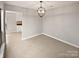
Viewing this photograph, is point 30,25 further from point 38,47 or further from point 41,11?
point 38,47

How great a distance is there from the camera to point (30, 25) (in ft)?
7.88

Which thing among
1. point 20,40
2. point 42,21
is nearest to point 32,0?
point 42,21

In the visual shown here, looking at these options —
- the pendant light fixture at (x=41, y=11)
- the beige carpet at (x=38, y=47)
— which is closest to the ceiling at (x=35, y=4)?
the pendant light fixture at (x=41, y=11)

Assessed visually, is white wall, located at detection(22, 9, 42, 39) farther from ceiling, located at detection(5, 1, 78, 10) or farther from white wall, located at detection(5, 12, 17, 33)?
white wall, located at detection(5, 12, 17, 33)

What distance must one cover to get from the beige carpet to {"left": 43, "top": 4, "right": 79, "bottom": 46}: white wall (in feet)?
0.72

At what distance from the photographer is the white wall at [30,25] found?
2.32 meters

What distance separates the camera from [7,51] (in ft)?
7.25

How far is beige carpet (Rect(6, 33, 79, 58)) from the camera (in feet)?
7.55

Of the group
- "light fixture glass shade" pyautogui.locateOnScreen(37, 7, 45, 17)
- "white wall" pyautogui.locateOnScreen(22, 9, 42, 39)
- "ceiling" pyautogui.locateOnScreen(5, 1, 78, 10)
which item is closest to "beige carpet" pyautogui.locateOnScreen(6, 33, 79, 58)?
"white wall" pyautogui.locateOnScreen(22, 9, 42, 39)

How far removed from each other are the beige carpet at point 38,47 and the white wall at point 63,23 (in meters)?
0.22

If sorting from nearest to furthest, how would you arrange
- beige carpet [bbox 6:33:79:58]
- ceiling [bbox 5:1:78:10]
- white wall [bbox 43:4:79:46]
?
ceiling [bbox 5:1:78:10] → beige carpet [bbox 6:33:79:58] → white wall [bbox 43:4:79:46]

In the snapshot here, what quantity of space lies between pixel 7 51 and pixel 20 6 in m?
1.09

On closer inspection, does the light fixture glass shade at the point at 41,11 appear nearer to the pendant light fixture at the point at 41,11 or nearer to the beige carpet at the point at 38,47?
the pendant light fixture at the point at 41,11

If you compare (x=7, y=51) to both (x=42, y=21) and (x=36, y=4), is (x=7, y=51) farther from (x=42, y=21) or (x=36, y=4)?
(x=36, y=4)
